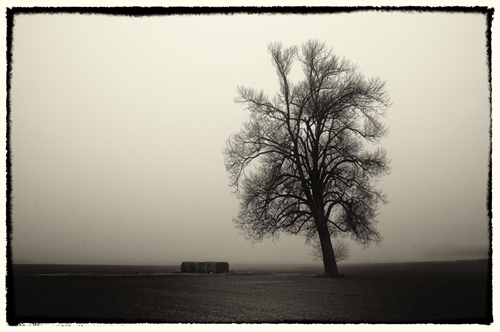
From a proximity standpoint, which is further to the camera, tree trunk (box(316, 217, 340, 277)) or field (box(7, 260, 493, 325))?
tree trunk (box(316, 217, 340, 277))

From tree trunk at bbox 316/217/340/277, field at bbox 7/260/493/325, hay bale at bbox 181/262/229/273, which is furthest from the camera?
hay bale at bbox 181/262/229/273

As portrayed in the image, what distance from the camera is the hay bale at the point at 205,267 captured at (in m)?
29.6

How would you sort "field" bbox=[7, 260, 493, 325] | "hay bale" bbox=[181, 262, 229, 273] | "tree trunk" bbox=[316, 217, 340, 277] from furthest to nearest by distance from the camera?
"hay bale" bbox=[181, 262, 229, 273] → "tree trunk" bbox=[316, 217, 340, 277] → "field" bbox=[7, 260, 493, 325]

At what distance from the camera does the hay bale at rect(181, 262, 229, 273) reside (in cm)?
2959

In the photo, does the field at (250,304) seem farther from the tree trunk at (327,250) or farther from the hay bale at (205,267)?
the hay bale at (205,267)

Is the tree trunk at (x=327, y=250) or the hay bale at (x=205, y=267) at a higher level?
the tree trunk at (x=327, y=250)

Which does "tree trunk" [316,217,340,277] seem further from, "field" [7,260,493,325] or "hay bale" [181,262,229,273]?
"hay bale" [181,262,229,273]

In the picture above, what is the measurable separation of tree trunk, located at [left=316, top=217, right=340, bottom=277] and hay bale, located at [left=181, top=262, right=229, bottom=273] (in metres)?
8.50

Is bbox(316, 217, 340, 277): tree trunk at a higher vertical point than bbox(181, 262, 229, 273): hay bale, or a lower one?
higher

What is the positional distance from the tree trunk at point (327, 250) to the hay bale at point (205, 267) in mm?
8495

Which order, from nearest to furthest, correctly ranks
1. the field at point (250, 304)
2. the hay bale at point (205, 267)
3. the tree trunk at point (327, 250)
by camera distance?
the field at point (250, 304) < the tree trunk at point (327, 250) < the hay bale at point (205, 267)

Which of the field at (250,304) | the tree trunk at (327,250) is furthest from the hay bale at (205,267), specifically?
the field at (250,304)

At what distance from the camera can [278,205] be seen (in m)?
25.2

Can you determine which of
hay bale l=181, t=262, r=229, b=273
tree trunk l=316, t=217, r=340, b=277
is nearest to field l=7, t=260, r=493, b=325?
tree trunk l=316, t=217, r=340, b=277
